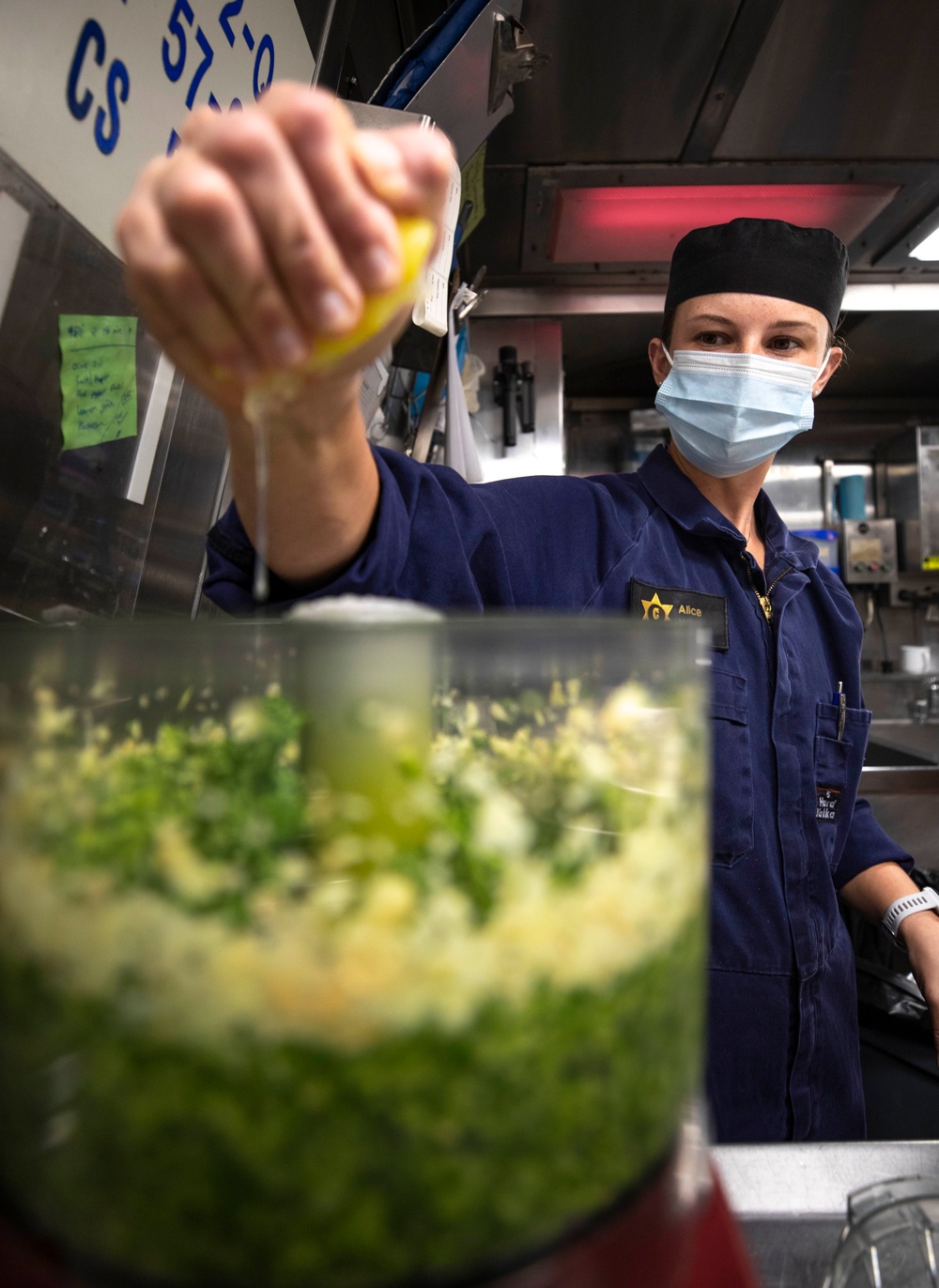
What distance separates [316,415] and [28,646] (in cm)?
28

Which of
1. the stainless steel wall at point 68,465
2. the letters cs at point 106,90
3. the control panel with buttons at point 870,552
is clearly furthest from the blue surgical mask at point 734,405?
the control panel with buttons at point 870,552

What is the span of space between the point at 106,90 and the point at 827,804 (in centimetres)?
129

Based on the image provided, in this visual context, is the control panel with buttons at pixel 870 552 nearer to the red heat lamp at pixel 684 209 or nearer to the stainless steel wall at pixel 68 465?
the red heat lamp at pixel 684 209

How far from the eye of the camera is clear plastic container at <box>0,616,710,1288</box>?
337mm

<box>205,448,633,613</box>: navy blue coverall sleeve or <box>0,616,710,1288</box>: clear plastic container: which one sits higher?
<box>205,448,633,613</box>: navy blue coverall sleeve

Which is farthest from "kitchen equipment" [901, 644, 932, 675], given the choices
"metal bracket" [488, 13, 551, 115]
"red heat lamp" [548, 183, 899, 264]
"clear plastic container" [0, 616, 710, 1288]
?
"clear plastic container" [0, 616, 710, 1288]

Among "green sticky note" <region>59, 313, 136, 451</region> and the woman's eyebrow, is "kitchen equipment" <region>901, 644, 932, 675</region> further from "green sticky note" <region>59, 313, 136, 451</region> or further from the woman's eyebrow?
"green sticky note" <region>59, 313, 136, 451</region>

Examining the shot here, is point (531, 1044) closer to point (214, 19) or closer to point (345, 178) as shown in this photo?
point (345, 178)

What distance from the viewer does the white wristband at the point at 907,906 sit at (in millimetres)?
1236

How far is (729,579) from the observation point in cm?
131

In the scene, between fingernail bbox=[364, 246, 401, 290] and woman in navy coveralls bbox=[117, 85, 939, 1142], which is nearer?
fingernail bbox=[364, 246, 401, 290]

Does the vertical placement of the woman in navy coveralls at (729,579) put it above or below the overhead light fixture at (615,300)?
below

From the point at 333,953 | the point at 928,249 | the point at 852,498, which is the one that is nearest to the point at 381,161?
the point at 333,953

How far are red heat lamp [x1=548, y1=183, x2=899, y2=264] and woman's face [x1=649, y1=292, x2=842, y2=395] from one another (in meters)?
1.48
